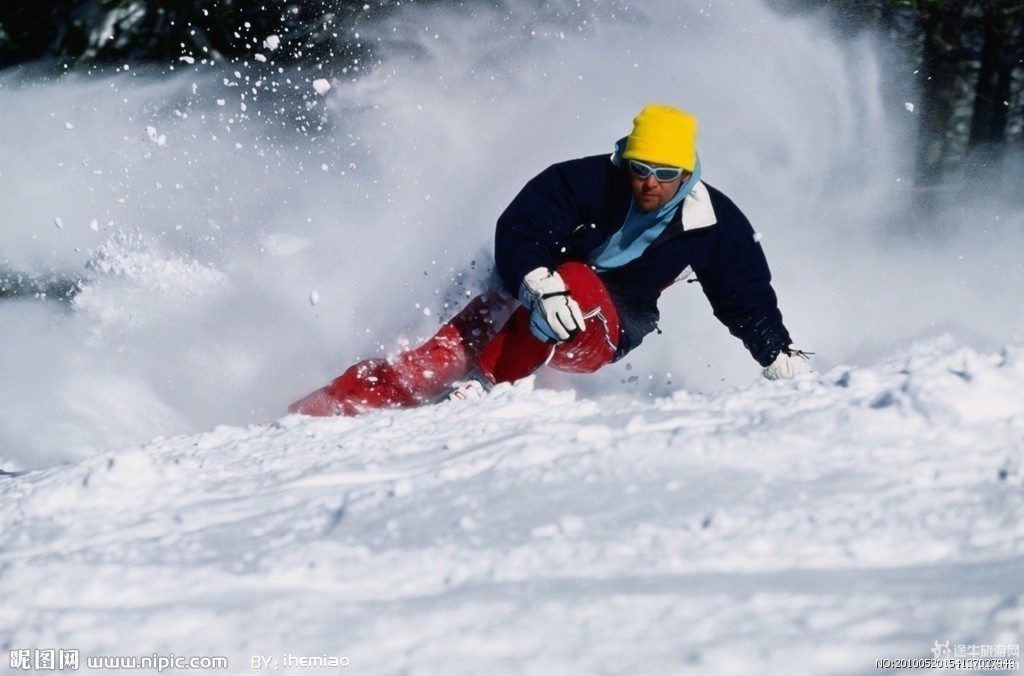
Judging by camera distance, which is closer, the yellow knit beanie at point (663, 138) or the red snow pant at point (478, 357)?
the yellow knit beanie at point (663, 138)

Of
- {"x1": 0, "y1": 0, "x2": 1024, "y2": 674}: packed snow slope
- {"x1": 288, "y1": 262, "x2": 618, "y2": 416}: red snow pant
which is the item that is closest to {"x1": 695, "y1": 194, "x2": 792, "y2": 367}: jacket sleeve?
{"x1": 288, "y1": 262, "x2": 618, "y2": 416}: red snow pant

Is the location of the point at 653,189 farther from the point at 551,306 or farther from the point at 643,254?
the point at 551,306

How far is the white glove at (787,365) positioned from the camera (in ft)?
13.1

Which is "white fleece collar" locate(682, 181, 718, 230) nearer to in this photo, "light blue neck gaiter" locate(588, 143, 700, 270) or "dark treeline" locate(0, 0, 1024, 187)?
"light blue neck gaiter" locate(588, 143, 700, 270)

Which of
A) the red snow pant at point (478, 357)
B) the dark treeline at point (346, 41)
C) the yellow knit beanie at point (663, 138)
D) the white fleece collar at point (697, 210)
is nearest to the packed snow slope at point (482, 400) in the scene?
the red snow pant at point (478, 357)

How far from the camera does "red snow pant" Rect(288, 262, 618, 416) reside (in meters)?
4.05

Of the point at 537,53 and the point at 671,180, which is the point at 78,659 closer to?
the point at 671,180

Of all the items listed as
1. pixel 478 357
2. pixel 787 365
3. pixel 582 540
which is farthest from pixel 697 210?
pixel 582 540

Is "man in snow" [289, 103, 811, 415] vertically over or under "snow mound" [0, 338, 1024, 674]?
under

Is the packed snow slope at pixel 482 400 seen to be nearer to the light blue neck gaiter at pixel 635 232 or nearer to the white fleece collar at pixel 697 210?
the light blue neck gaiter at pixel 635 232

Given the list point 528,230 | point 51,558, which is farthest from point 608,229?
point 51,558

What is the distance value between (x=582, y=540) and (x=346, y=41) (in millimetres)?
7169

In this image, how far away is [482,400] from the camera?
11.2 feet

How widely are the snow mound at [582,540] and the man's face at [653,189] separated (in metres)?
→ 1.02
